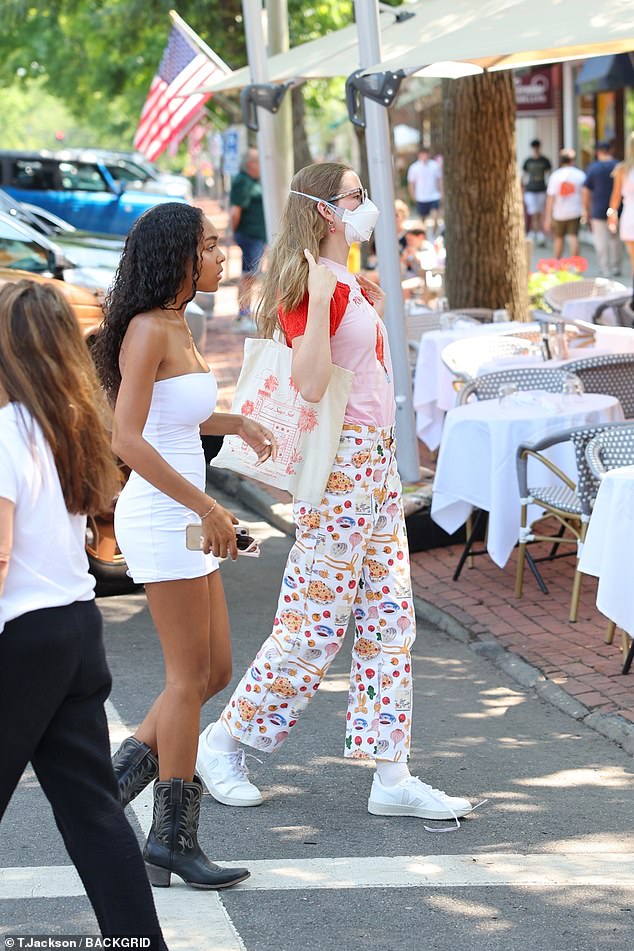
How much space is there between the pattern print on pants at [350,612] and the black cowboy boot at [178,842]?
66cm

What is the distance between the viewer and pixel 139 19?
924 inches

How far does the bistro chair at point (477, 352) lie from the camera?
29.1 ft

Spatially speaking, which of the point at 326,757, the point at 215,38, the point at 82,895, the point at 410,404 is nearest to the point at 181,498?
the point at 82,895

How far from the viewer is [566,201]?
77.5ft

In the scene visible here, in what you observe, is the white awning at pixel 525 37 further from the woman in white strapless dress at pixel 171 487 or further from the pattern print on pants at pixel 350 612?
the woman in white strapless dress at pixel 171 487

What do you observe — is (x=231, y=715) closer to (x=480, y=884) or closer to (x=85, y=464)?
(x=480, y=884)

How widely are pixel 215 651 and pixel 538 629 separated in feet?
9.77

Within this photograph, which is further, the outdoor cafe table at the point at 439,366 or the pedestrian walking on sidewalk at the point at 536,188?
the pedestrian walking on sidewalk at the point at 536,188

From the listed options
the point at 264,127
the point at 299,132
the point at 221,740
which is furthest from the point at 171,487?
the point at 299,132

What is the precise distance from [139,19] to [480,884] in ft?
70.8

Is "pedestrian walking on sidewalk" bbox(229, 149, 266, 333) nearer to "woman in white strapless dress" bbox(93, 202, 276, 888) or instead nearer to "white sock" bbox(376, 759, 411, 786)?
"white sock" bbox(376, 759, 411, 786)

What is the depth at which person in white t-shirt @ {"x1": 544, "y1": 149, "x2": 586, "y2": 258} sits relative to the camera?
23469 millimetres

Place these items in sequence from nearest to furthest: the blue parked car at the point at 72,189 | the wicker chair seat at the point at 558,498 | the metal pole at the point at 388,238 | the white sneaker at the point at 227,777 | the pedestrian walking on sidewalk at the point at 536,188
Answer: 1. the white sneaker at the point at 227,777
2. the wicker chair seat at the point at 558,498
3. the metal pole at the point at 388,238
4. the blue parked car at the point at 72,189
5. the pedestrian walking on sidewalk at the point at 536,188

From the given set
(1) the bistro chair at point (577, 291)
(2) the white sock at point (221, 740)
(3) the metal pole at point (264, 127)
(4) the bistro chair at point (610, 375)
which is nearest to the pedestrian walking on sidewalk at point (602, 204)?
(1) the bistro chair at point (577, 291)
